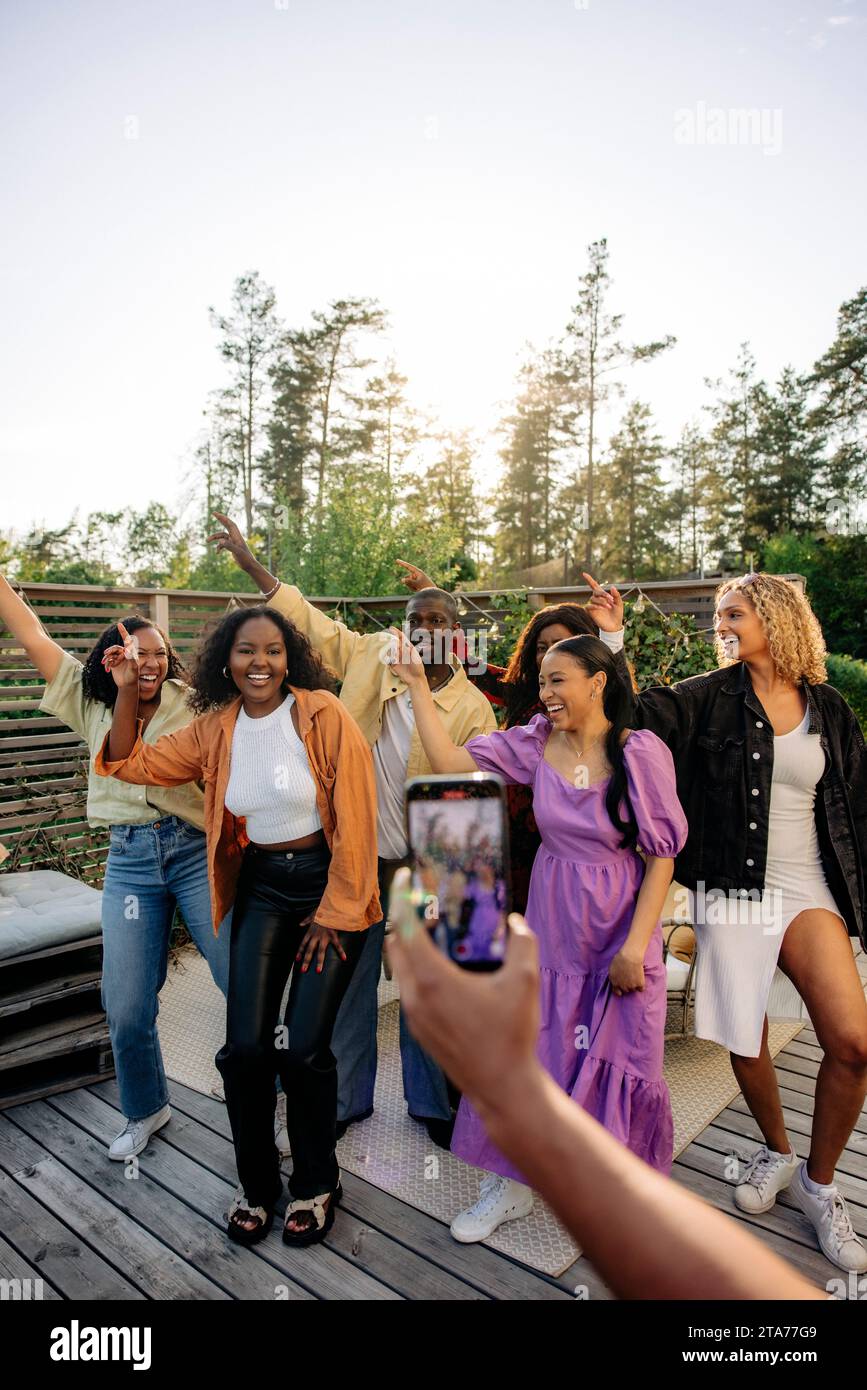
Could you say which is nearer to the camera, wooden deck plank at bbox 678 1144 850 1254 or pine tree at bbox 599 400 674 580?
wooden deck plank at bbox 678 1144 850 1254

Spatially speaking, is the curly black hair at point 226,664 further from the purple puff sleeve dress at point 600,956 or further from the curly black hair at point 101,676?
the purple puff sleeve dress at point 600,956

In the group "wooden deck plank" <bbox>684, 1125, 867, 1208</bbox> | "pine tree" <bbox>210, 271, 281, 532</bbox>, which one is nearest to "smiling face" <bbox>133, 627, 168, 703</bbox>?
"wooden deck plank" <bbox>684, 1125, 867, 1208</bbox>

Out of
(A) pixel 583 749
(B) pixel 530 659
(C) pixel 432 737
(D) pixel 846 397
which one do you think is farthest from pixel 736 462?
(C) pixel 432 737

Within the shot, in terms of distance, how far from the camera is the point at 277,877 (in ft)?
7.80

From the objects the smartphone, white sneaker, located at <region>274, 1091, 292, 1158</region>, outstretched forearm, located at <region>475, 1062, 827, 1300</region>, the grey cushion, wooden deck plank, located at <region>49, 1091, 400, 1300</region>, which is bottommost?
white sneaker, located at <region>274, 1091, 292, 1158</region>

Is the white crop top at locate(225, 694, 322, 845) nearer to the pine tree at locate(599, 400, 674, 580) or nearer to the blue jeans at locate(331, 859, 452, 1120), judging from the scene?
the blue jeans at locate(331, 859, 452, 1120)

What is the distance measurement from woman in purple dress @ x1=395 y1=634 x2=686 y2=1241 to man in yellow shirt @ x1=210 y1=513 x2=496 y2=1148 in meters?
0.42

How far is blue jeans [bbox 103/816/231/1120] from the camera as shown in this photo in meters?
2.70

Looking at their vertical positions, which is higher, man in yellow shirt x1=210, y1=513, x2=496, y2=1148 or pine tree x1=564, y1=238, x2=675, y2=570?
pine tree x1=564, y1=238, x2=675, y2=570

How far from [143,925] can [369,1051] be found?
3.18 ft

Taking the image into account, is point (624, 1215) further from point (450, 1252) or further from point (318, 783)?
point (450, 1252)

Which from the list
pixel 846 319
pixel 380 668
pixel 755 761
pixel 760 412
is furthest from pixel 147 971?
pixel 760 412

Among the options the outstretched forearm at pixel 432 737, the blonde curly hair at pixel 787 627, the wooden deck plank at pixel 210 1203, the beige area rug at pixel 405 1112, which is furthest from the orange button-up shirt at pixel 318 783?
the blonde curly hair at pixel 787 627
